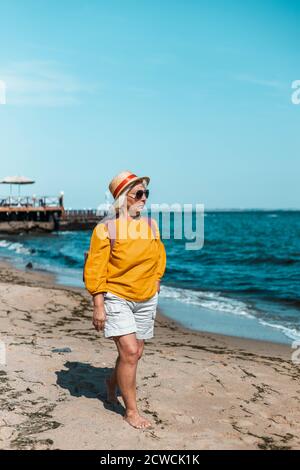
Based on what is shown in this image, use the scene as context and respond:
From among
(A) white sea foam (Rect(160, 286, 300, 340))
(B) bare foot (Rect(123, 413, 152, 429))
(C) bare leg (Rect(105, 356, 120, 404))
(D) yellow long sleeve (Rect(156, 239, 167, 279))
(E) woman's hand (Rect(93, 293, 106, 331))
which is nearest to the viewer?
(E) woman's hand (Rect(93, 293, 106, 331))

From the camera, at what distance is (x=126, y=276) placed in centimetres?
384

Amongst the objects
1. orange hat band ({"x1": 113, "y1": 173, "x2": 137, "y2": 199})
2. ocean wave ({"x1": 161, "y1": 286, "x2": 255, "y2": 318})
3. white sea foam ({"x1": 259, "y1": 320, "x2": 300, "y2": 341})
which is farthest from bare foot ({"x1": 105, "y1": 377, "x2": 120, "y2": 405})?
ocean wave ({"x1": 161, "y1": 286, "x2": 255, "y2": 318})

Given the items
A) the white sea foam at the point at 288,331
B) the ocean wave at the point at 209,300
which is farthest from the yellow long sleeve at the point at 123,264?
the ocean wave at the point at 209,300

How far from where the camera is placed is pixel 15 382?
4.89 metres

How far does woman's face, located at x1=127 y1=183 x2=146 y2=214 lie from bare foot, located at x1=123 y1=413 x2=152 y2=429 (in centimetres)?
167

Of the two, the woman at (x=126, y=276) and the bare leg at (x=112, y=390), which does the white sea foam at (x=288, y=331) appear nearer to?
the bare leg at (x=112, y=390)

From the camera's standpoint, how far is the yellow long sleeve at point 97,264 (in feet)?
12.2

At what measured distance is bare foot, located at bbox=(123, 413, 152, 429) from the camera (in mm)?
3898

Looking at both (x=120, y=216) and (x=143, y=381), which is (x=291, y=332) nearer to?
(x=143, y=381)

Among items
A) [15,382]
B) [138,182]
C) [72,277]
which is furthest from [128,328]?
[72,277]

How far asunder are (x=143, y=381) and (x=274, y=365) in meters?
2.32

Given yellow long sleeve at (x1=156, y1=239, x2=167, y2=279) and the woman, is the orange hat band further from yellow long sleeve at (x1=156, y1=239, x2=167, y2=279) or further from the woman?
yellow long sleeve at (x1=156, y1=239, x2=167, y2=279)

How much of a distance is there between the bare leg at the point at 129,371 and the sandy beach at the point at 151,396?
A: 0.29 ft

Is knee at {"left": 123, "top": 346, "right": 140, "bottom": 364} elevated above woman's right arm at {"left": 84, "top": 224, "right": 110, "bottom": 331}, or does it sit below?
below
